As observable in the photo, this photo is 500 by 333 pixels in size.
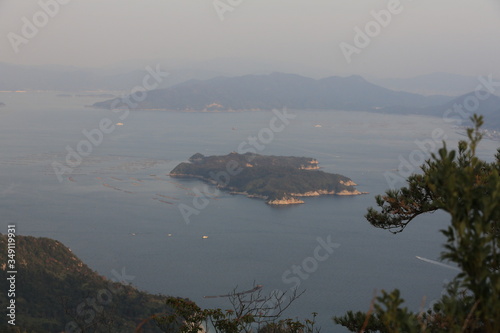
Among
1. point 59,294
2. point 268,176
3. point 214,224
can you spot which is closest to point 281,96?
point 268,176

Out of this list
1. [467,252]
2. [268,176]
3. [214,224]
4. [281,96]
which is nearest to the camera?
[467,252]

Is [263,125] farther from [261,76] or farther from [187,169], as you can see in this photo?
[261,76]

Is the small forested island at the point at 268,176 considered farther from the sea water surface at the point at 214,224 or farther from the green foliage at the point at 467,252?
the green foliage at the point at 467,252

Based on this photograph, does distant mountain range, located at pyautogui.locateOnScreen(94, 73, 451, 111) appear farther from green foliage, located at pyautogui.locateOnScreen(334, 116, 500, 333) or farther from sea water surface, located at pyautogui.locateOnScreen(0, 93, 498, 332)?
green foliage, located at pyautogui.locateOnScreen(334, 116, 500, 333)

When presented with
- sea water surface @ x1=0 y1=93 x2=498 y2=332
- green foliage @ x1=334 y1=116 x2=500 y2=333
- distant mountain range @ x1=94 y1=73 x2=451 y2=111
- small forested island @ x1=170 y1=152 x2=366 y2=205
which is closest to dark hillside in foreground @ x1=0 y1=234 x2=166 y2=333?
sea water surface @ x1=0 y1=93 x2=498 y2=332

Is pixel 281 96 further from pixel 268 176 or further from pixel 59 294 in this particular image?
pixel 59 294

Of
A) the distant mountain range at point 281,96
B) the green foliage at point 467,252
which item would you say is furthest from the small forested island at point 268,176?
the distant mountain range at point 281,96
